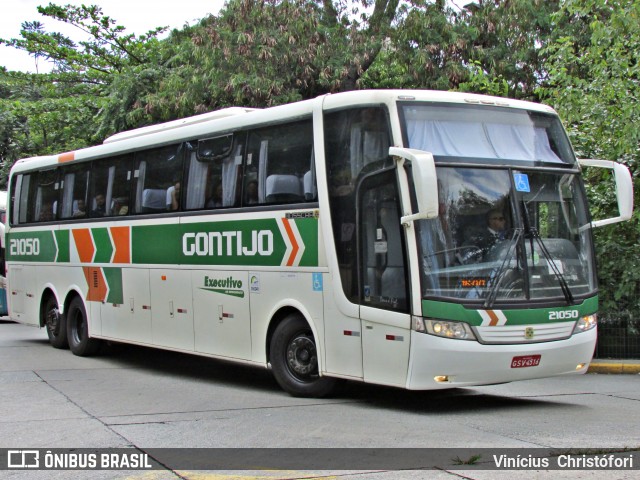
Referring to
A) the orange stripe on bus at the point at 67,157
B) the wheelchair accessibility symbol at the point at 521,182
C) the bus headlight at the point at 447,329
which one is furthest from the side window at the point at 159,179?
the wheelchair accessibility symbol at the point at 521,182

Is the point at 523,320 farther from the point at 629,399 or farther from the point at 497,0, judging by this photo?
the point at 497,0

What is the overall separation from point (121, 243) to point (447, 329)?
6610mm

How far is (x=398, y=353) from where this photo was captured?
8.99m

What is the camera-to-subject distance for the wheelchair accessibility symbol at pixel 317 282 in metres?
9.93

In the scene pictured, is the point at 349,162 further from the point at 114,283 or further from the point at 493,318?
the point at 114,283

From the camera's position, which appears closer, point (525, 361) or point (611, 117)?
point (525, 361)

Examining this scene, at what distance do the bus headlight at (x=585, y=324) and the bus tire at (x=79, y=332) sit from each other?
28.0 feet

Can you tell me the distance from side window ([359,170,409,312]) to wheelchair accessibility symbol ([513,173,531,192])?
1.28 meters

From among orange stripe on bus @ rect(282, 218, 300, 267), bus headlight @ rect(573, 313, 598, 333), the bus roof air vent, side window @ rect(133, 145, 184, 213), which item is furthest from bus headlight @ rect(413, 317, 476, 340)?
side window @ rect(133, 145, 184, 213)

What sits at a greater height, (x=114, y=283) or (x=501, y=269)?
(x=501, y=269)

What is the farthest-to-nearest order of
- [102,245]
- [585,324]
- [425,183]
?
[102,245] < [585,324] < [425,183]

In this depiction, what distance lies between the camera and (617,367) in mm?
13398

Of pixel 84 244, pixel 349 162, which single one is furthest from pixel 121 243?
pixel 349 162

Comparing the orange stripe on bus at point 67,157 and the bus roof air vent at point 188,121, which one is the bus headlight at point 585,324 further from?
the orange stripe on bus at point 67,157
